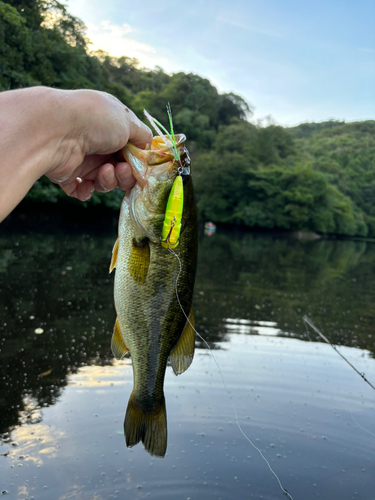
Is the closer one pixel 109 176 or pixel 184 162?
pixel 184 162

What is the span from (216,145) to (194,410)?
72.1 meters

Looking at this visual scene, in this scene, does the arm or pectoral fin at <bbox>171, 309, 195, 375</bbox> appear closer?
the arm

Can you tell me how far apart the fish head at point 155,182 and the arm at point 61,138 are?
155 millimetres

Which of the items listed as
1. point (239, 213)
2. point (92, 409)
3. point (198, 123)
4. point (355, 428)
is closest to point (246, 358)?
point (355, 428)

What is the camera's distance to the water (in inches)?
155

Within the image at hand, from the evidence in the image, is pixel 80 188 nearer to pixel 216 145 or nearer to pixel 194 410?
pixel 194 410

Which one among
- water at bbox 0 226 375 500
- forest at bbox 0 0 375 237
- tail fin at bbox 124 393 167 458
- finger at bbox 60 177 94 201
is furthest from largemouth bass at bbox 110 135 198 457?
forest at bbox 0 0 375 237

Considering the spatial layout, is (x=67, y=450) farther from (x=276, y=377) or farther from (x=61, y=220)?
(x=61, y=220)

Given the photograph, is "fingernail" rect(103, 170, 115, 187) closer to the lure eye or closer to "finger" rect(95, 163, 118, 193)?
"finger" rect(95, 163, 118, 193)

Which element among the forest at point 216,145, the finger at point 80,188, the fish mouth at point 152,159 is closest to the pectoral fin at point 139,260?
the fish mouth at point 152,159

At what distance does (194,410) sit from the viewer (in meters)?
5.16

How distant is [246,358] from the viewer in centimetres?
727

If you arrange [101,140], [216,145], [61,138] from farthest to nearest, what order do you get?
[216,145] < [101,140] < [61,138]

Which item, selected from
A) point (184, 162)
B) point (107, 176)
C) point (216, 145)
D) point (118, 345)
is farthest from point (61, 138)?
point (216, 145)
